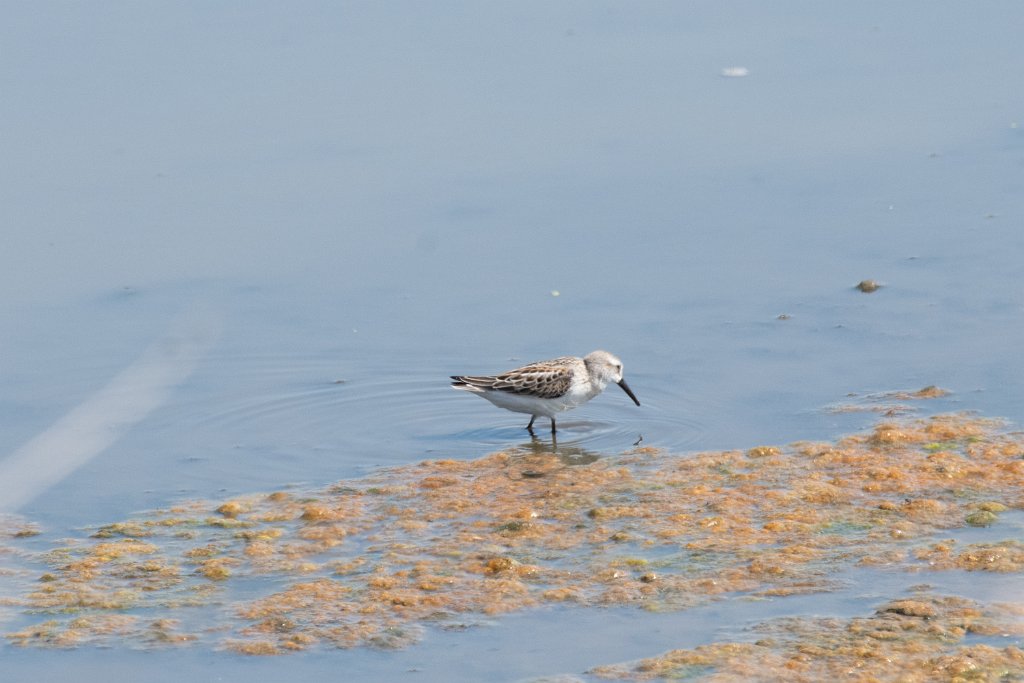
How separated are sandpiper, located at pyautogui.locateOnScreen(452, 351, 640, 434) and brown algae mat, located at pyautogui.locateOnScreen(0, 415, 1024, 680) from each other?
42 centimetres

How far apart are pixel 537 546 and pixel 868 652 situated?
1902 millimetres

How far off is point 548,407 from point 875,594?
9.95 ft

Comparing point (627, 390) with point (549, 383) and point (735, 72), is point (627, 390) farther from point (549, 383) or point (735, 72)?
point (735, 72)

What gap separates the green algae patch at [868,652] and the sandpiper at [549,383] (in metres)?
3.05

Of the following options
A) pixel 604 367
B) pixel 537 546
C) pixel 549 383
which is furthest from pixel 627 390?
pixel 537 546

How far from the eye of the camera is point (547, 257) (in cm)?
1217

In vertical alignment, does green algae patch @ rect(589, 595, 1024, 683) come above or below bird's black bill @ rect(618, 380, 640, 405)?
below

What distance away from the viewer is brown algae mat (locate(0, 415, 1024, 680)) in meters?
7.21

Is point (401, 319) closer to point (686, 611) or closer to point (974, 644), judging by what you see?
point (686, 611)

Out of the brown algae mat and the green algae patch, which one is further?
the brown algae mat

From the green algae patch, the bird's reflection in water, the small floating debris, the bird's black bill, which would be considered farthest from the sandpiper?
the small floating debris

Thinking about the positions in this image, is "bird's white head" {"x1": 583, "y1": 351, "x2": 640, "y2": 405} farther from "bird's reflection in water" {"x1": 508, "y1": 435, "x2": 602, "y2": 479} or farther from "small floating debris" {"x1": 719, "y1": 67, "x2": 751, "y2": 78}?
"small floating debris" {"x1": 719, "y1": 67, "x2": 751, "y2": 78}

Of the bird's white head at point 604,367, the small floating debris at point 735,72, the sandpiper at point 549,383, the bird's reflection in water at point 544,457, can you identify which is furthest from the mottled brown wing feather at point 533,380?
the small floating debris at point 735,72

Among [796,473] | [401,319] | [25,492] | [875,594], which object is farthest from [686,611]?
[401,319]
